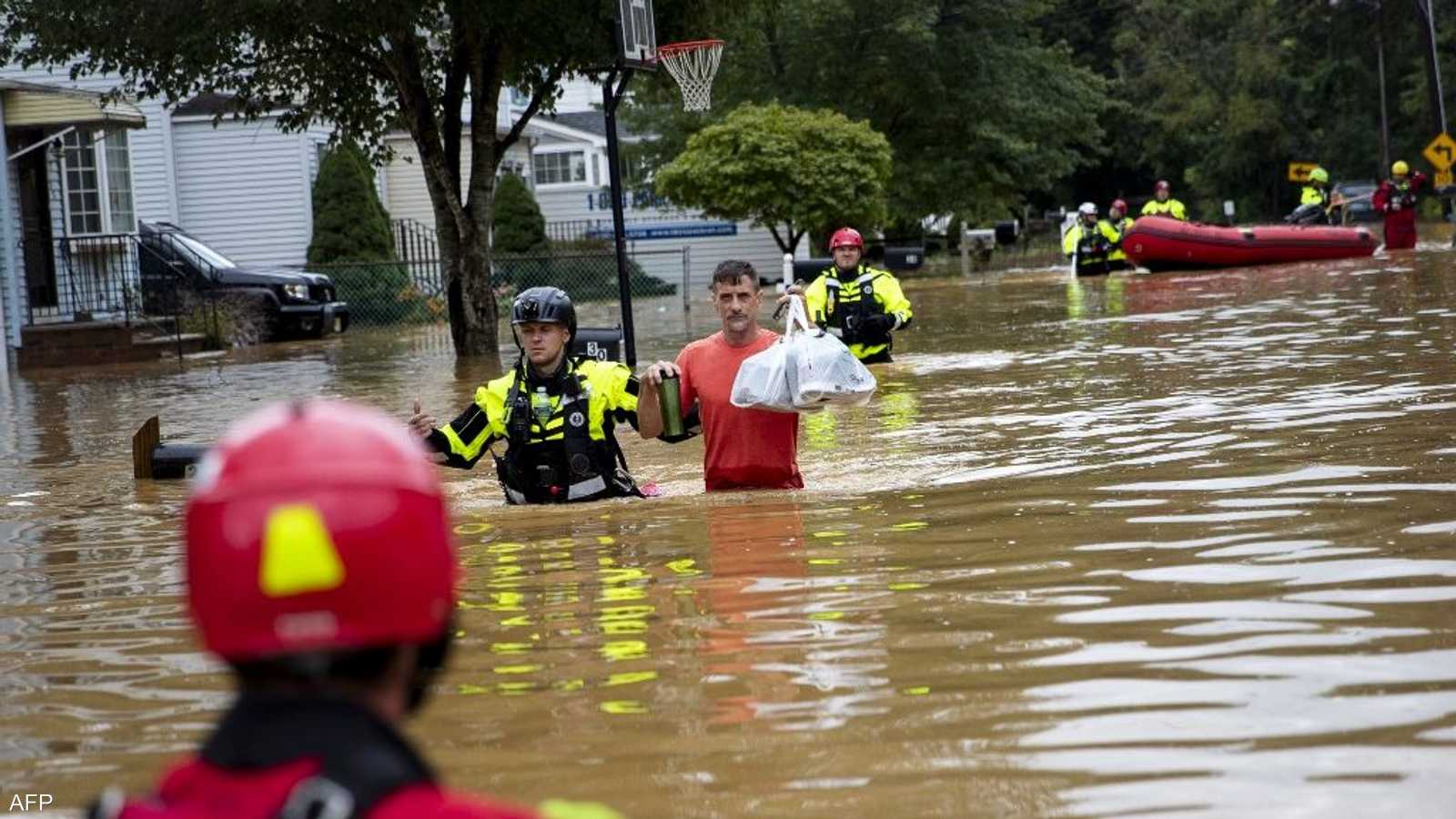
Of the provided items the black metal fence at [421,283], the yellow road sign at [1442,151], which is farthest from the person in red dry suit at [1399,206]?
the black metal fence at [421,283]

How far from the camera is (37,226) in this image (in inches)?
1276

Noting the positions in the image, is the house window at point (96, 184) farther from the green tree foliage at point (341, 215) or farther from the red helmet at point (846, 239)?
the red helmet at point (846, 239)

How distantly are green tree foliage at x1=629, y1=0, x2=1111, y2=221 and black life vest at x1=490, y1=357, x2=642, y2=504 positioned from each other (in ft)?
140

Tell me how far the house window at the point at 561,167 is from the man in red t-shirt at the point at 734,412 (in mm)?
51651

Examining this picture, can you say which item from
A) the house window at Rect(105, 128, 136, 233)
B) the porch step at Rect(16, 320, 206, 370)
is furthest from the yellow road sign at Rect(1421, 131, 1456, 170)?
the porch step at Rect(16, 320, 206, 370)

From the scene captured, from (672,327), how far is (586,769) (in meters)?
27.4

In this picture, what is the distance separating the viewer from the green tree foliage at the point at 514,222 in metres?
48.9

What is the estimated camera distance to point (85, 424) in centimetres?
1888

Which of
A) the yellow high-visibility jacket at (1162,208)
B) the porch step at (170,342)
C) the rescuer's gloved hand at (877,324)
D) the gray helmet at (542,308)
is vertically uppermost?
the yellow high-visibility jacket at (1162,208)

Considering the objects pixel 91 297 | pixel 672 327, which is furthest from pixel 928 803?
pixel 91 297

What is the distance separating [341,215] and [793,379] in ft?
108

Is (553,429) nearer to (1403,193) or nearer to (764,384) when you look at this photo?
(764,384)

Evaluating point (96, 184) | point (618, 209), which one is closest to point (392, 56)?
point (96, 184)

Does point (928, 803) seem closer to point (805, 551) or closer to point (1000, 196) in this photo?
point (805, 551)
